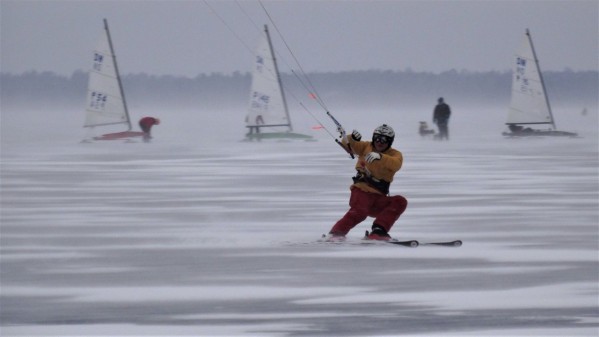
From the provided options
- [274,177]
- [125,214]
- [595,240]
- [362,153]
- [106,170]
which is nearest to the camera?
[362,153]

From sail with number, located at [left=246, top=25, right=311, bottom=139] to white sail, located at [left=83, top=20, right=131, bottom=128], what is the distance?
148 inches

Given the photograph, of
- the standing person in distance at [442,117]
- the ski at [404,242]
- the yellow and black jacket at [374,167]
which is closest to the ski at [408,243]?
the ski at [404,242]

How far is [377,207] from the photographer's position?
8.81 meters

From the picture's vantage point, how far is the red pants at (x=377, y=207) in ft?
28.7

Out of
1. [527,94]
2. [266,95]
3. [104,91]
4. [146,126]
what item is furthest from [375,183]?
[104,91]

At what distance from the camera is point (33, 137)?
30047mm

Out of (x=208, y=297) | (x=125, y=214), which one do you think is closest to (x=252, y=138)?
(x=125, y=214)

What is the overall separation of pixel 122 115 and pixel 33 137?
3.12 m

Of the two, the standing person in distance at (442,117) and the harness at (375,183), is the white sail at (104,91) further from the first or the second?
the harness at (375,183)

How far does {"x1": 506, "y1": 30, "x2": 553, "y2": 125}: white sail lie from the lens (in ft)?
102

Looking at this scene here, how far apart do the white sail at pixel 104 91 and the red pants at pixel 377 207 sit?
76.4 feet

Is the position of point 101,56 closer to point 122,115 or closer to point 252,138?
point 122,115

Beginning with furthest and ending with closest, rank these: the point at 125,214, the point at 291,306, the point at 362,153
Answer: the point at 125,214, the point at 362,153, the point at 291,306

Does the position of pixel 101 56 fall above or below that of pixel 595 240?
above
